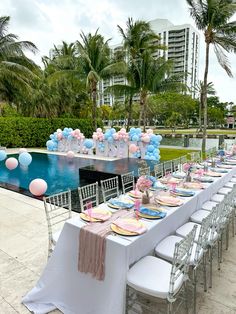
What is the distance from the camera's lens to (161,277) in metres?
2.33

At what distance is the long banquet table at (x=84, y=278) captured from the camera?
2285mm

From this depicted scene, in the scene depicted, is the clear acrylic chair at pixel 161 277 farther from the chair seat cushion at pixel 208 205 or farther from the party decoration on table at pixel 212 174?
the party decoration on table at pixel 212 174

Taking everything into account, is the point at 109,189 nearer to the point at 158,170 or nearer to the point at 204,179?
the point at 204,179

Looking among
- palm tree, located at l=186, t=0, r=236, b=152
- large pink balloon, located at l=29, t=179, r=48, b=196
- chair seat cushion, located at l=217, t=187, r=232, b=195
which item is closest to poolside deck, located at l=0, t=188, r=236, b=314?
large pink balloon, located at l=29, t=179, r=48, b=196

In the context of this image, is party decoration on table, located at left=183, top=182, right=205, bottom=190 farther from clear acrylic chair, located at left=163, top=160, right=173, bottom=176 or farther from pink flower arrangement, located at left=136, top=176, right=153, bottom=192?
clear acrylic chair, located at left=163, top=160, right=173, bottom=176

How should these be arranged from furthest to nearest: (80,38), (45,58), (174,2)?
1. (45,58)
2. (80,38)
3. (174,2)

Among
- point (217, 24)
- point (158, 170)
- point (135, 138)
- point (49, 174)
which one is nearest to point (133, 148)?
point (135, 138)

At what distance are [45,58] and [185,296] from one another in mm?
24082

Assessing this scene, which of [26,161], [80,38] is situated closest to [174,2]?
[80,38]

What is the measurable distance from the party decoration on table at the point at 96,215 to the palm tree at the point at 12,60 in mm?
14715

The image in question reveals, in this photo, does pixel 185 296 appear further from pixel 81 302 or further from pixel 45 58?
pixel 45 58

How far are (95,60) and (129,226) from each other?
47.3 ft

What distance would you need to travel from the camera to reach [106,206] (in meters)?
3.23

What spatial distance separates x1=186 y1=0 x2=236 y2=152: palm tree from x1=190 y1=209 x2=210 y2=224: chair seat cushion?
32.2ft
